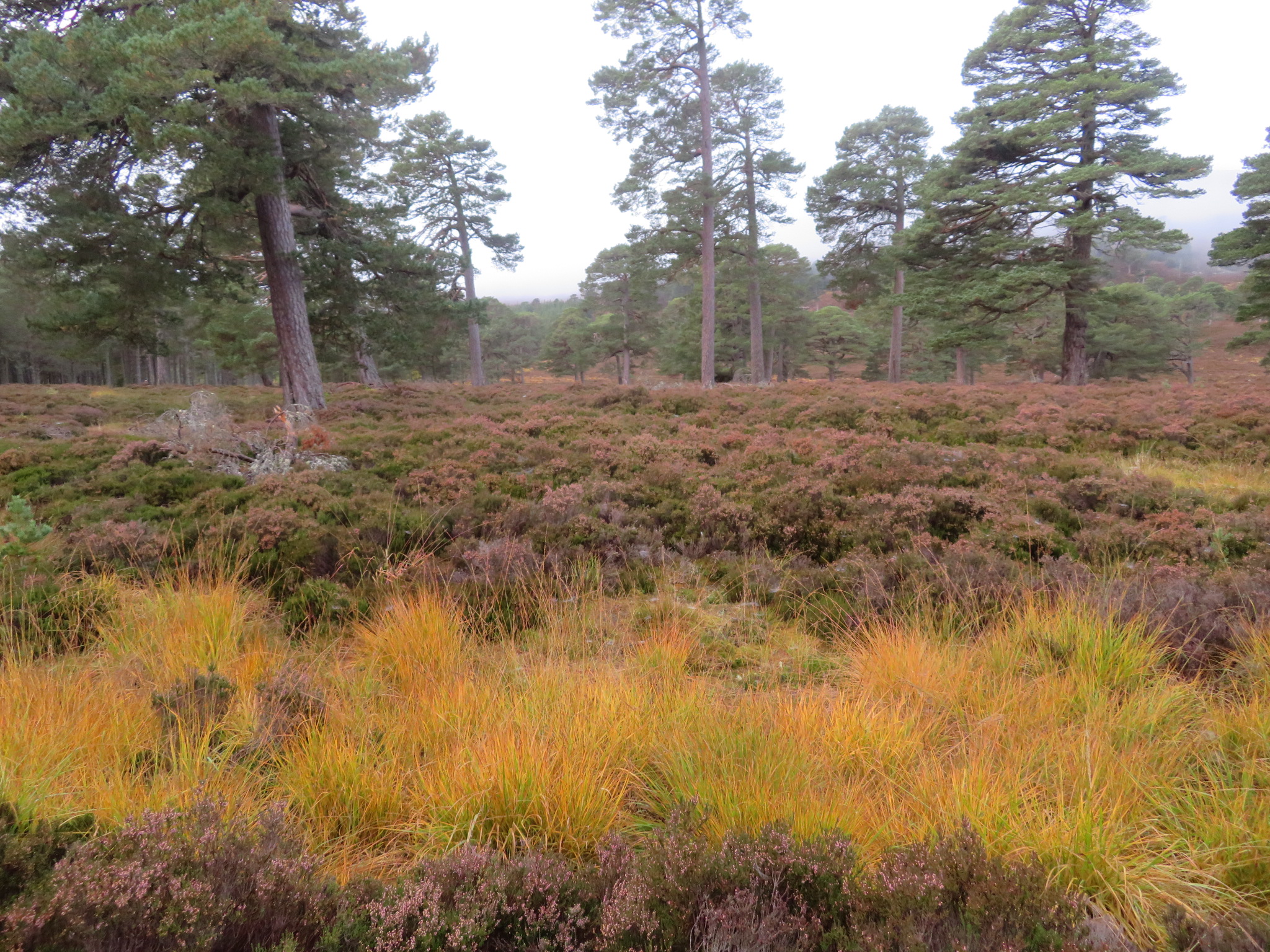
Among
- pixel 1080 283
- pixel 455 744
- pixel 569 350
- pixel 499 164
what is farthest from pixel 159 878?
pixel 569 350

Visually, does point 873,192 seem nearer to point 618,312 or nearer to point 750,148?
point 750,148

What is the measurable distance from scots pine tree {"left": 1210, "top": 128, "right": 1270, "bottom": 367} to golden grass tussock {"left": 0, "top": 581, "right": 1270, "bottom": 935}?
21688 millimetres

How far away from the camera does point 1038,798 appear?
6.46 ft

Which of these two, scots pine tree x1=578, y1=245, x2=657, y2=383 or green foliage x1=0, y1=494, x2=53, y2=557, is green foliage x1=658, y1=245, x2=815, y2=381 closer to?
scots pine tree x1=578, y1=245, x2=657, y2=383

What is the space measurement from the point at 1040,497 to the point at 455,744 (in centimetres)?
588

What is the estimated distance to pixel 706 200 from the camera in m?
18.1

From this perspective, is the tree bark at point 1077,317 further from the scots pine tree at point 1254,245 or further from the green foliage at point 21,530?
the green foliage at point 21,530

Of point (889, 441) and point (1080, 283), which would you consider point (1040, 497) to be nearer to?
point (889, 441)

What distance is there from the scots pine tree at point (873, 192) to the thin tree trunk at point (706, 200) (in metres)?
6.35

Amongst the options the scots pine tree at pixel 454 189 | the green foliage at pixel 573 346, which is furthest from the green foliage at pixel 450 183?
the green foliage at pixel 573 346

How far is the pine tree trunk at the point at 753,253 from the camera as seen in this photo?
21594 millimetres

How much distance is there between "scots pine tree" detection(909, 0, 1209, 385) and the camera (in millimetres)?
15164

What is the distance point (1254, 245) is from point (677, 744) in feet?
80.5

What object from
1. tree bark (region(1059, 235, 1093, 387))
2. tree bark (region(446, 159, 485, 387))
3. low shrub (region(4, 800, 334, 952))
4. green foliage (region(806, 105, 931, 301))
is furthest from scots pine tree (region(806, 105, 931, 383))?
low shrub (region(4, 800, 334, 952))
